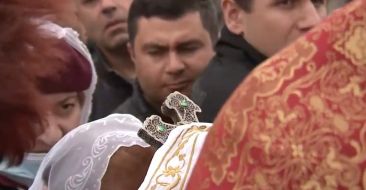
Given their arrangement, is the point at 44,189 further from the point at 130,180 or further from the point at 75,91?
the point at 75,91

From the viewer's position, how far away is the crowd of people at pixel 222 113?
3.95ft

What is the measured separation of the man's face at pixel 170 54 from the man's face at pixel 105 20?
0.54 m

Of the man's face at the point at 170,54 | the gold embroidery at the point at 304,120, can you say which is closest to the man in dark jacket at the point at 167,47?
the man's face at the point at 170,54

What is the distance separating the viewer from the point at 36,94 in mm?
1554

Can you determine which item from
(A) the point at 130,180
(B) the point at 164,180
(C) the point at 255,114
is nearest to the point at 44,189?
(A) the point at 130,180

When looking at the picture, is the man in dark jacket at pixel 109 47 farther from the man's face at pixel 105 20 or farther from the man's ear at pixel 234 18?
the man's ear at pixel 234 18

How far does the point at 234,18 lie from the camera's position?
2697 millimetres

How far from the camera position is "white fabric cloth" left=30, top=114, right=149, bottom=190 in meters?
1.94

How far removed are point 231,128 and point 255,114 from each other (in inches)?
1.4

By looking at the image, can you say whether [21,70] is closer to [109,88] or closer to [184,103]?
[184,103]

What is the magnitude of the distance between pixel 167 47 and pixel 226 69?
1.77ft

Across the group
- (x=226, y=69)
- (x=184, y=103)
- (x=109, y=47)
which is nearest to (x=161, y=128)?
(x=184, y=103)

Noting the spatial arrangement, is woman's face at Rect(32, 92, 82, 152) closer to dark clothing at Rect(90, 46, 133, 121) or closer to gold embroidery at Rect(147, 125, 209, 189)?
dark clothing at Rect(90, 46, 133, 121)

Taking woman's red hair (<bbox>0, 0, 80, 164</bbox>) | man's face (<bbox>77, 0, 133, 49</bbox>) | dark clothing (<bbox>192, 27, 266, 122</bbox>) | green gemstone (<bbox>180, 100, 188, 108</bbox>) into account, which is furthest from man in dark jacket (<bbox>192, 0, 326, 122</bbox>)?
man's face (<bbox>77, 0, 133, 49</bbox>)
